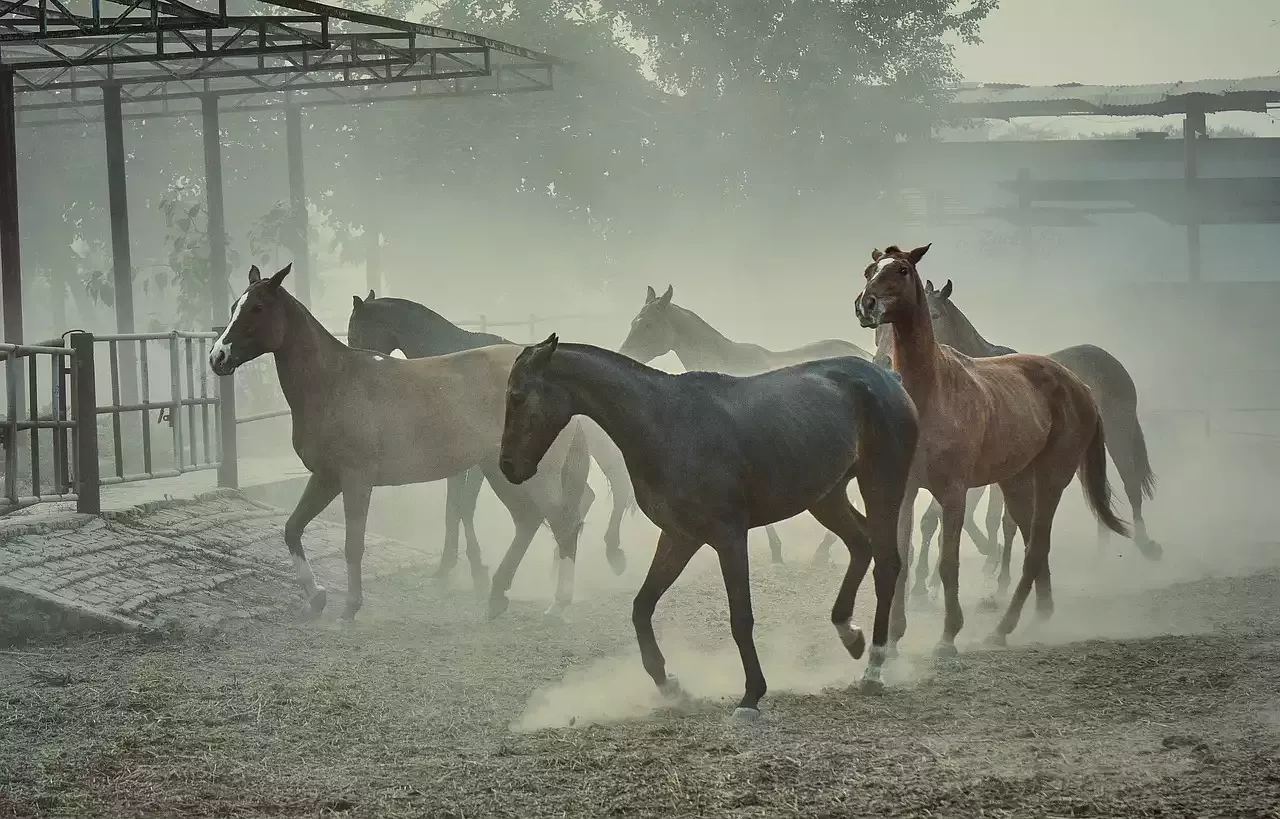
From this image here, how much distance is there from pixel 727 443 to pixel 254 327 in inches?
144

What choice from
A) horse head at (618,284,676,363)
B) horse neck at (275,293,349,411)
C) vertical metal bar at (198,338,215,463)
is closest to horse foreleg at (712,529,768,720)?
horse neck at (275,293,349,411)

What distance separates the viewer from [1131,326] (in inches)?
1010

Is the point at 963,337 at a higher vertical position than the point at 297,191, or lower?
lower

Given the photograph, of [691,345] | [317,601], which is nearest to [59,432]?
[317,601]

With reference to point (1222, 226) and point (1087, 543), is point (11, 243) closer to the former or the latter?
point (1087, 543)

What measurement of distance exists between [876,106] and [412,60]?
44.0 ft

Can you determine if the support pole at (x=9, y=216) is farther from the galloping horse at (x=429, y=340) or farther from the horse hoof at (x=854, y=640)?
the horse hoof at (x=854, y=640)

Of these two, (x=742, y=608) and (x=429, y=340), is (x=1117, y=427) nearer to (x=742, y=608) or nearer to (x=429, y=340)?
(x=429, y=340)

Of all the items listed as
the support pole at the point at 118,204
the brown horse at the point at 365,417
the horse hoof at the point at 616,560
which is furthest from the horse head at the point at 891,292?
the support pole at the point at 118,204

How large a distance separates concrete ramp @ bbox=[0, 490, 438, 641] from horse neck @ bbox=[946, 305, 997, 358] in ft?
14.9

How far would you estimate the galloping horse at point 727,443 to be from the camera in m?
5.73

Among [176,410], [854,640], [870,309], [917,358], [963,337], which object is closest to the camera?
[854,640]

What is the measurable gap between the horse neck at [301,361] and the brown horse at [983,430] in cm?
340

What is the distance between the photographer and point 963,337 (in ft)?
32.2
